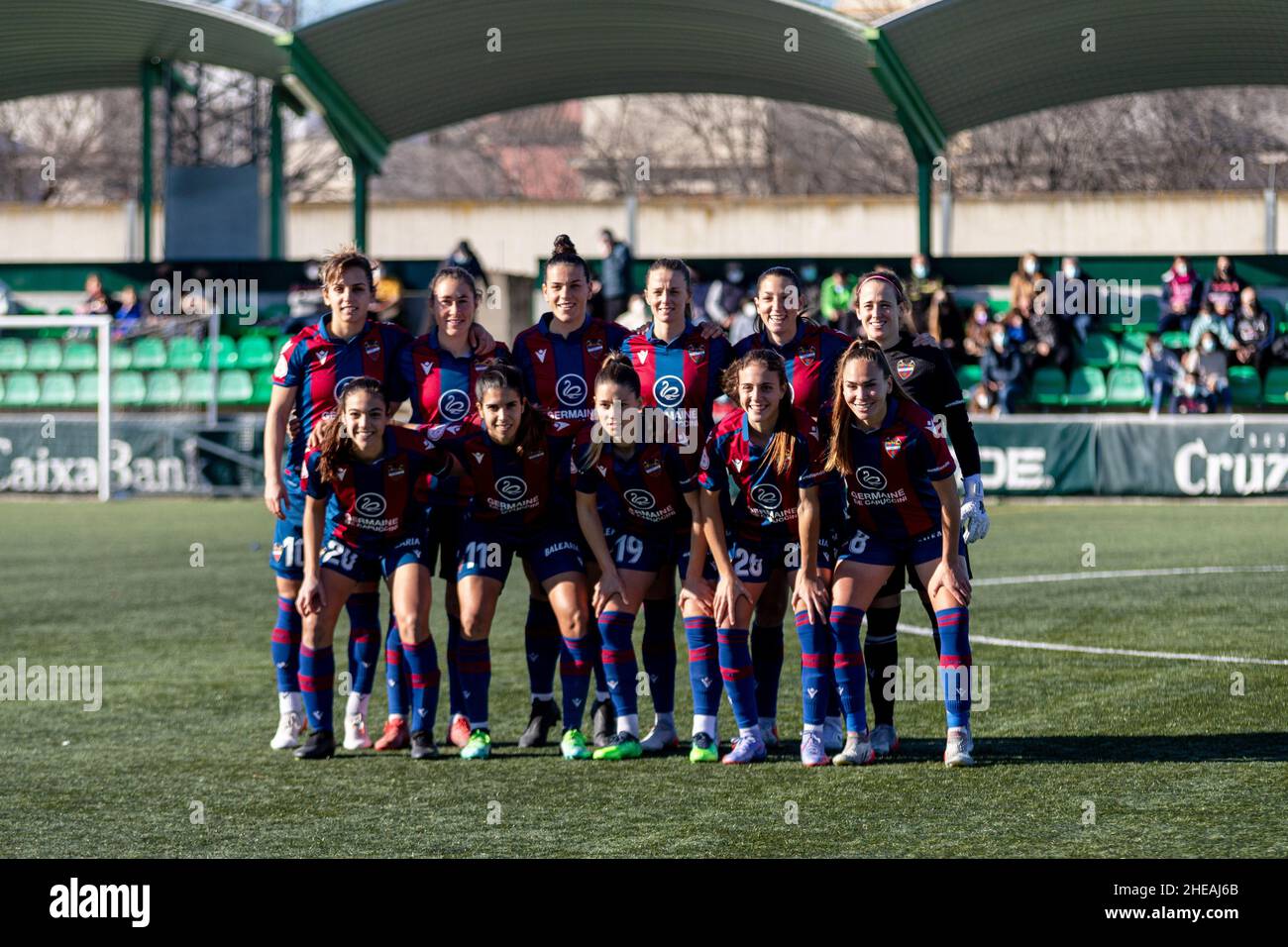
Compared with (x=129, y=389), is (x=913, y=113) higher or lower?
higher

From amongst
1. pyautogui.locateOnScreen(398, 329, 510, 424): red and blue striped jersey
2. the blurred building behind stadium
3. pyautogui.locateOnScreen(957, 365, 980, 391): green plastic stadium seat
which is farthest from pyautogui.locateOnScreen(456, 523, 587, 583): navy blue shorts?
pyautogui.locateOnScreen(957, 365, 980, 391): green plastic stadium seat

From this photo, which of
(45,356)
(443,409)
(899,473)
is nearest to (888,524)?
(899,473)

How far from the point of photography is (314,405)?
7.52m

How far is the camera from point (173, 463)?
21.9 metres

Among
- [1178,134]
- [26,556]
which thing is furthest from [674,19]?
[1178,134]

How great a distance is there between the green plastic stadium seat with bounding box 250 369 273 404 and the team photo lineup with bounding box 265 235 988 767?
1661cm

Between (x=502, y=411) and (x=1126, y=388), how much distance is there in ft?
55.9

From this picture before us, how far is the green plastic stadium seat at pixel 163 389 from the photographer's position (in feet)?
76.7

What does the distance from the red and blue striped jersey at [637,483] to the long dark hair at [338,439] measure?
0.85m

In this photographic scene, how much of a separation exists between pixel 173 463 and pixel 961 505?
16.1 meters

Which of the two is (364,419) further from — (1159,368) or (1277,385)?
A: (1277,385)

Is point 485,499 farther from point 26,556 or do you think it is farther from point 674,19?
point 674,19

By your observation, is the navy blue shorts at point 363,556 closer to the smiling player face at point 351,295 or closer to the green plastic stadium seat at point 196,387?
the smiling player face at point 351,295

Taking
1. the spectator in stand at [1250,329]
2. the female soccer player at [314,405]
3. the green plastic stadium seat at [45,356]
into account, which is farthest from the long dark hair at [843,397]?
the green plastic stadium seat at [45,356]
